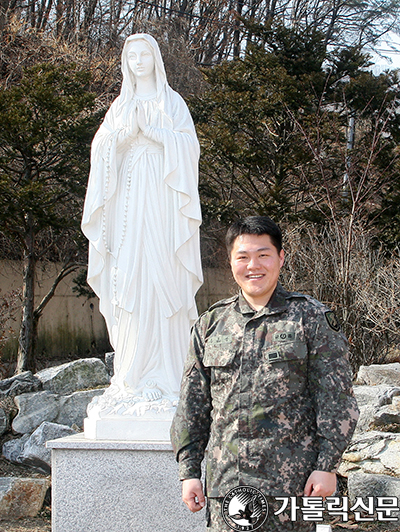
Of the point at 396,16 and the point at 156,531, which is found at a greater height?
the point at 396,16

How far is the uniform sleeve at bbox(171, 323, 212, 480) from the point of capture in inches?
86.9

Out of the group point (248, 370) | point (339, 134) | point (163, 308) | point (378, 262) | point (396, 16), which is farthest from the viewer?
point (396, 16)

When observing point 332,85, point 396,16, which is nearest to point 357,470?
point 332,85

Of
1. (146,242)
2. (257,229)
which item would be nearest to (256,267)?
(257,229)

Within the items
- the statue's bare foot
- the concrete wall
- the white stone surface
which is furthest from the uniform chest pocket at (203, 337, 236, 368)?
the concrete wall

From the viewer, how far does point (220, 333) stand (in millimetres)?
2250

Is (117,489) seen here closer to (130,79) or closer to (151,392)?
(151,392)

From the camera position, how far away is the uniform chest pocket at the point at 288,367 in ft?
6.79

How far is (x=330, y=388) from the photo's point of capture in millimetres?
2031

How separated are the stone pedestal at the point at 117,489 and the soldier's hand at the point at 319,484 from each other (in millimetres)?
2007

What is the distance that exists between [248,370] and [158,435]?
85.0 inches

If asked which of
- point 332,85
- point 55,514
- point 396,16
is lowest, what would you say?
point 55,514

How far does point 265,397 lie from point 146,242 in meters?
2.67

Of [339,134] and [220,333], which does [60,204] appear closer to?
[339,134]
